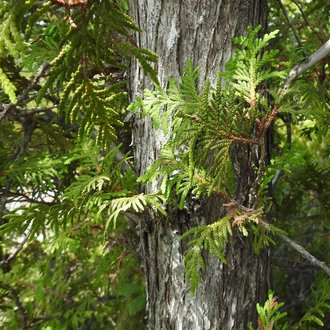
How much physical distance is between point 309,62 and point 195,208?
2.34 feet

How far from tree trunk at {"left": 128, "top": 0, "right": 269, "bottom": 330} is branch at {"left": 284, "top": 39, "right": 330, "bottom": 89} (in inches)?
10.2

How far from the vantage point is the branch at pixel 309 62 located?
164 centimetres

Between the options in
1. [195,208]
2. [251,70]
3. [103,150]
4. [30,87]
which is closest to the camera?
[251,70]

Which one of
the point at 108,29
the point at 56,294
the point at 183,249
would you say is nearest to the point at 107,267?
the point at 183,249

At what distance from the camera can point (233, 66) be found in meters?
1.69

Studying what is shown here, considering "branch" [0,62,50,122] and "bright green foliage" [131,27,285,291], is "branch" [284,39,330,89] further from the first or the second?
"branch" [0,62,50,122]

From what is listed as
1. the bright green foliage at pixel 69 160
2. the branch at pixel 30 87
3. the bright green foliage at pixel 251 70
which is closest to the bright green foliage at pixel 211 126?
the bright green foliage at pixel 251 70

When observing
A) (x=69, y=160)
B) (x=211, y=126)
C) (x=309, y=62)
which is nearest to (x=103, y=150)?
(x=69, y=160)

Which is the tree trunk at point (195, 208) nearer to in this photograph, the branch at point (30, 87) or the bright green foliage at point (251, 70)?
the bright green foliage at point (251, 70)

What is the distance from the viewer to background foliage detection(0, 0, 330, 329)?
3.83 feet

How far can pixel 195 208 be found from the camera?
179 centimetres

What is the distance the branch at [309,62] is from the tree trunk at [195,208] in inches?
10.2

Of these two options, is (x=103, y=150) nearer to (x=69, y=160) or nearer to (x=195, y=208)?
(x=69, y=160)

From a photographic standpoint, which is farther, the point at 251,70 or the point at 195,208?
the point at 195,208
